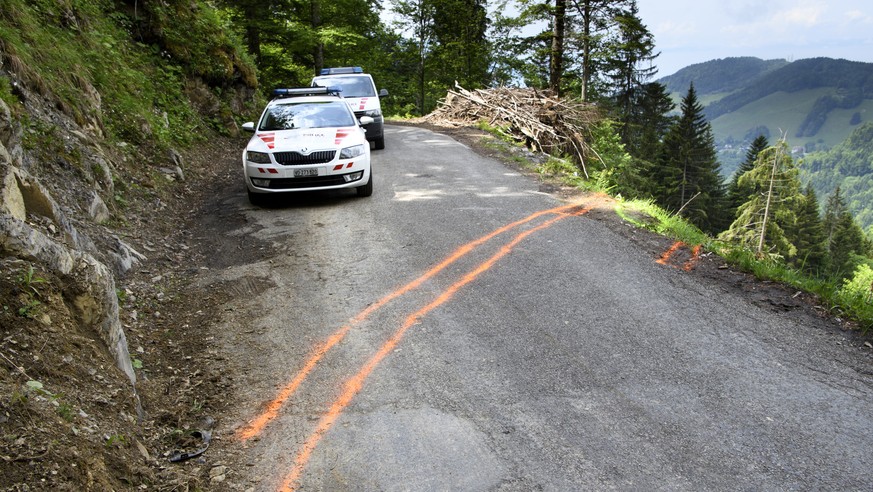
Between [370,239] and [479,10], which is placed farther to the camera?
[479,10]

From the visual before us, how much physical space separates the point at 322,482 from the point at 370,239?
15.0 ft

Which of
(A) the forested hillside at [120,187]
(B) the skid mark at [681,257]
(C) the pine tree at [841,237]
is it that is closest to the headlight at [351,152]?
(A) the forested hillside at [120,187]

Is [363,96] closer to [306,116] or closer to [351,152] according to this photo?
[306,116]

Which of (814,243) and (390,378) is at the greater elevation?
(390,378)

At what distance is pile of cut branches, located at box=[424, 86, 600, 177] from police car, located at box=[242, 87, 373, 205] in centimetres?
757

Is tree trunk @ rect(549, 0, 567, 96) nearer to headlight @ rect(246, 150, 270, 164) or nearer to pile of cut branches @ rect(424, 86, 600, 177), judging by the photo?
pile of cut branches @ rect(424, 86, 600, 177)

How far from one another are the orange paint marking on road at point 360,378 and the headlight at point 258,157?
4.31 metres

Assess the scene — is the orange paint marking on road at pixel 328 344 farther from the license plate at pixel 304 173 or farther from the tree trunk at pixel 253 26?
the tree trunk at pixel 253 26

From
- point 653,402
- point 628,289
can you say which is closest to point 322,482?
point 653,402

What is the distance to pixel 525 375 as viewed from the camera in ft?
13.7

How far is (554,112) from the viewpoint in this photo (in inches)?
675

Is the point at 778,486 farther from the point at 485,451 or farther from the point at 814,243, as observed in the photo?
the point at 814,243

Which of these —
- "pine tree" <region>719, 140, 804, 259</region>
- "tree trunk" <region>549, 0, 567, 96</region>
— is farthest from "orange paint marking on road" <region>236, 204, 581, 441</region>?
"pine tree" <region>719, 140, 804, 259</region>

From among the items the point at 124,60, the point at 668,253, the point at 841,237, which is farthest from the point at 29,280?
the point at 841,237
